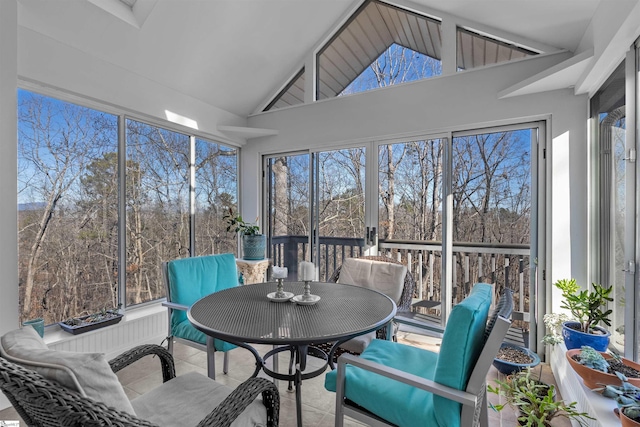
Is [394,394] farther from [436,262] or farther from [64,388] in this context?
[436,262]

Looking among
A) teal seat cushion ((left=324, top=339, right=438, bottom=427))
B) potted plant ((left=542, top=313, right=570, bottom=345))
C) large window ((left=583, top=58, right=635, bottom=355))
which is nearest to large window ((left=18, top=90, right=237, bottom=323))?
teal seat cushion ((left=324, top=339, right=438, bottom=427))

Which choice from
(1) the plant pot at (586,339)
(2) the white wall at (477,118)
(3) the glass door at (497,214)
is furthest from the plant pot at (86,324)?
(1) the plant pot at (586,339)

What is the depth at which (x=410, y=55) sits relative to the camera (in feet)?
11.3

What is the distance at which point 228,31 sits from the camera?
329 centimetres

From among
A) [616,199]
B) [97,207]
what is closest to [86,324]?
[97,207]

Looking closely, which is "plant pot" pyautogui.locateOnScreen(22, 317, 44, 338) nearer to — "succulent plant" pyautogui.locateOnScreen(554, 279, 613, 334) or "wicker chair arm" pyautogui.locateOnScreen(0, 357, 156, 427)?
"wicker chair arm" pyautogui.locateOnScreen(0, 357, 156, 427)

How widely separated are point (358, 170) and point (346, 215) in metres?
0.55

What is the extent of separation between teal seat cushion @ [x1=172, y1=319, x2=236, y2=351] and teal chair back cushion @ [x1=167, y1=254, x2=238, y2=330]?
5 cm

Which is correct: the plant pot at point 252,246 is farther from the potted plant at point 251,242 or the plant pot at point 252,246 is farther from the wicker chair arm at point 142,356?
the wicker chair arm at point 142,356

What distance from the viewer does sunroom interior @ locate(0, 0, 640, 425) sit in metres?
2.28

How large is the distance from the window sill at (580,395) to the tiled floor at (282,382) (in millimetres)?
184

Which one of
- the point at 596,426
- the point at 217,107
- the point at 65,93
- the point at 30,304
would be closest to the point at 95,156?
the point at 65,93

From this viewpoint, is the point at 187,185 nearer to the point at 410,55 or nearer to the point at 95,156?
the point at 95,156

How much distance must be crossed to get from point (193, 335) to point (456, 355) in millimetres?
1747
